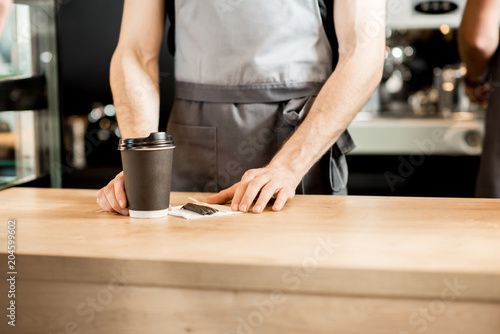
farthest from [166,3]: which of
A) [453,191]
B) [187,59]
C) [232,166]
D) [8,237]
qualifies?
[453,191]

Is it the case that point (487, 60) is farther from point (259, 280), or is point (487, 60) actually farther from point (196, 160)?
point (259, 280)

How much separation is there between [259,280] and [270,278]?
0.01 meters

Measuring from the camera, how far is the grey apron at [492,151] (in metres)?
1.69

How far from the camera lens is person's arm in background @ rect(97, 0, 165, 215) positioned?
1.47m

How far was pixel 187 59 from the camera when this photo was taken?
4.90 feet

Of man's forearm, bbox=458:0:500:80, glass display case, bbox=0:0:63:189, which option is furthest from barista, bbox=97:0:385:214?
glass display case, bbox=0:0:63:189

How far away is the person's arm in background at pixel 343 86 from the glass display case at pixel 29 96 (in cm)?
108

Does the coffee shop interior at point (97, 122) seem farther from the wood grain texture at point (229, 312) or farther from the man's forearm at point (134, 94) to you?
the wood grain texture at point (229, 312)

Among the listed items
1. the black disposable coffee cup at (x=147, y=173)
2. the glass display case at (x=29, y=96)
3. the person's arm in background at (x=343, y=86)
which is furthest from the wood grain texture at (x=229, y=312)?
the glass display case at (x=29, y=96)

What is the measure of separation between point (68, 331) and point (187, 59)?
855mm

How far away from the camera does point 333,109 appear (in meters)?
1.33

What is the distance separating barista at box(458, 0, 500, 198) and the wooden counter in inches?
34.5

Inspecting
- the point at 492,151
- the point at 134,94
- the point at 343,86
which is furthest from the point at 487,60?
the point at 134,94

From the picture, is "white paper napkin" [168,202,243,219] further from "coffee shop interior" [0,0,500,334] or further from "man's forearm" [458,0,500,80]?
"man's forearm" [458,0,500,80]
